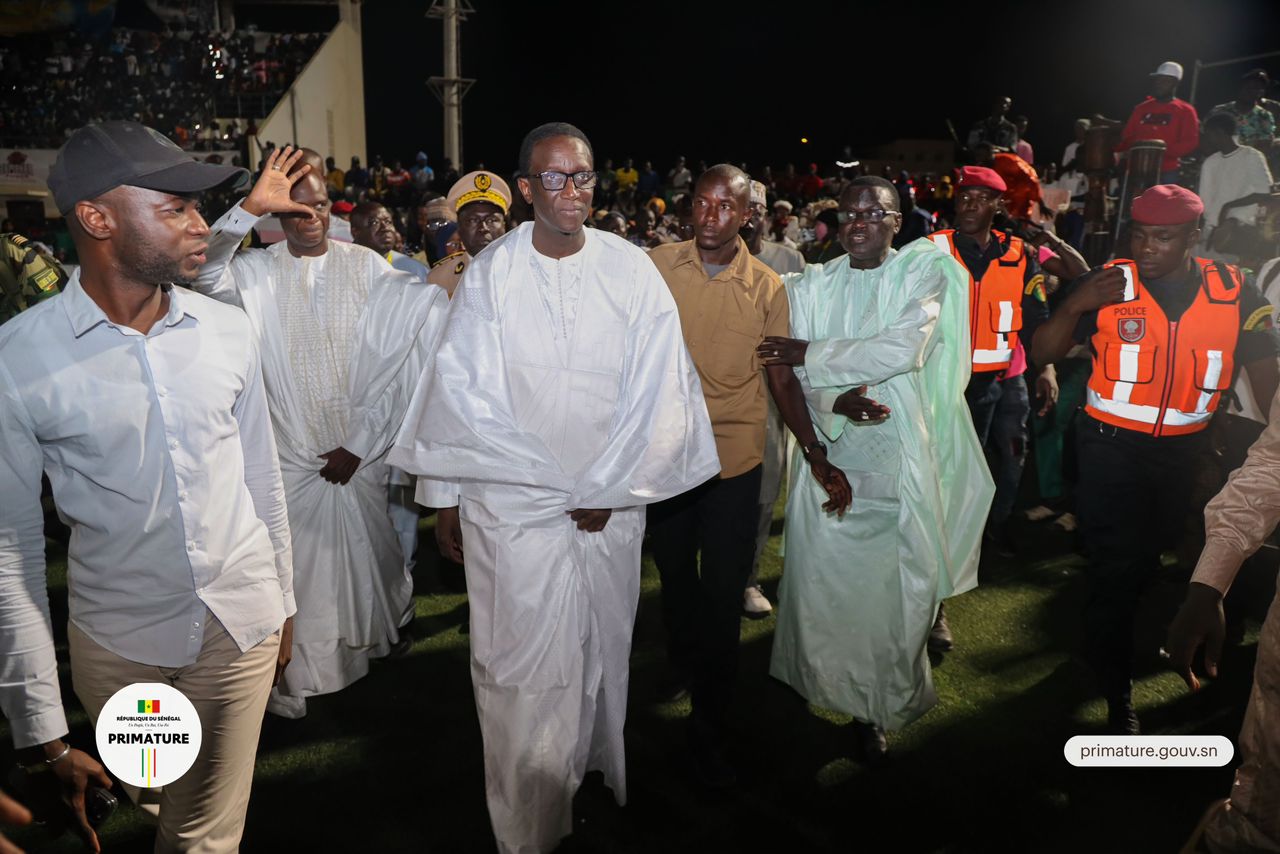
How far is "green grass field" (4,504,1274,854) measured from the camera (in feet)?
9.30

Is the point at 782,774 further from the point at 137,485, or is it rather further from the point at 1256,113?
the point at 1256,113

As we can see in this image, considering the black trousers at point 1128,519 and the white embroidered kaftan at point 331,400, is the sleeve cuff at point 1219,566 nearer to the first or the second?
the black trousers at point 1128,519

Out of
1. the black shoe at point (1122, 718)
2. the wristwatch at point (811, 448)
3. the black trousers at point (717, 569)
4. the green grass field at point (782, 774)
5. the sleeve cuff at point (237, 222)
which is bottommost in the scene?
Answer: the green grass field at point (782, 774)

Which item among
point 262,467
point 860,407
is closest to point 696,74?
point 860,407

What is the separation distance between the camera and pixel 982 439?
4883 mm

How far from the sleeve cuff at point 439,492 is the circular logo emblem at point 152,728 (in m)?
0.90

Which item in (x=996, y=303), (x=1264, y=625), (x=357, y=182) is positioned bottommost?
(x=1264, y=625)

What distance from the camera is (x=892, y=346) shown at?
122 inches

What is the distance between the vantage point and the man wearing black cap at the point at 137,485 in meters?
1.76

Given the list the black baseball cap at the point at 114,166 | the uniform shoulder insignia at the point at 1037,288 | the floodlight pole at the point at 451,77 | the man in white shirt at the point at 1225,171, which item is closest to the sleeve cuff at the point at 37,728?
the black baseball cap at the point at 114,166

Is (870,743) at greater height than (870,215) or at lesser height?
lesser

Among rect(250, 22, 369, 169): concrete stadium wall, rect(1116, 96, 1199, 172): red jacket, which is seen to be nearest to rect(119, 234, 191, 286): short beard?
rect(1116, 96, 1199, 172): red jacket

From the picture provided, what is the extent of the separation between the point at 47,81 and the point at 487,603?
93.3 ft

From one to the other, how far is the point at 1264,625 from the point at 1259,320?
1.64m
